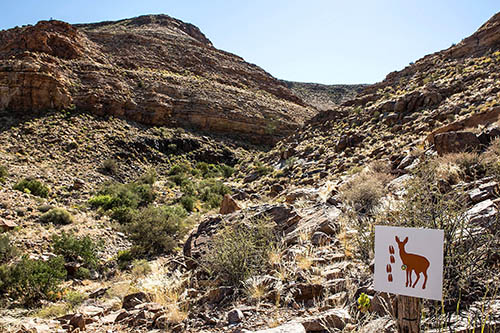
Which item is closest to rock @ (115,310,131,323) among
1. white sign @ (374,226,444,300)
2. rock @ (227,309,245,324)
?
rock @ (227,309,245,324)

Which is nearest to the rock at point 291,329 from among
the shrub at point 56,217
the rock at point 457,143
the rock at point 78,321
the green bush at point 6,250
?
the rock at point 78,321

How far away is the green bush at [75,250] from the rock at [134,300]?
4.34 meters

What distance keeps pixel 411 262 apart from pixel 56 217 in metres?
11.4

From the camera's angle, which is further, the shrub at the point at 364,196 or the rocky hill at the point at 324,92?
the rocky hill at the point at 324,92

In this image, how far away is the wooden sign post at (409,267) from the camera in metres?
1.88

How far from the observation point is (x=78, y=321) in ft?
13.0

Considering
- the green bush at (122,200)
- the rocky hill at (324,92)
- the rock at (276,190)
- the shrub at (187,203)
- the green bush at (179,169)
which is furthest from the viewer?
the rocky hill at (324,92)

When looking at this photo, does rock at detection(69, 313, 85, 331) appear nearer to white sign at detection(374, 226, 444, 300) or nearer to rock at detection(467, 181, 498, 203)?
white sign at detection(374, 226, 444, 300)

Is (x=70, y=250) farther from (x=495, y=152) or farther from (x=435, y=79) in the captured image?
(x=435, y=79)

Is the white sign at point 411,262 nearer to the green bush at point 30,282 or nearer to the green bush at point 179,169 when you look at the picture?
the green bush at point 30,282

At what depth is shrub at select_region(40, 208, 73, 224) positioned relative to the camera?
33.1 ft

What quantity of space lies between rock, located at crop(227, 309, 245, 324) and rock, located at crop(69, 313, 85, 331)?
6.82ft

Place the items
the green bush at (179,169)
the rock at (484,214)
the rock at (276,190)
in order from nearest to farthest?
the rock at (484,214) → the rock at (276,190) → the green bush at (179,169)

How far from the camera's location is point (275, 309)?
11.1 ft
